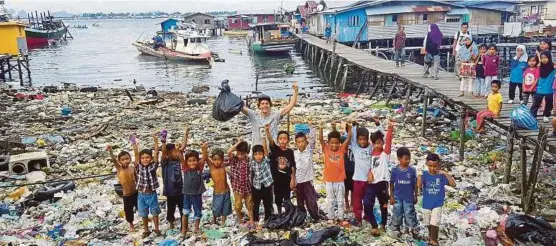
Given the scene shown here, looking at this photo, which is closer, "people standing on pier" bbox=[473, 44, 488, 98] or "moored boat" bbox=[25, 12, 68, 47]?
"people standing on pier" bbox=[473, 44, 488, 98]

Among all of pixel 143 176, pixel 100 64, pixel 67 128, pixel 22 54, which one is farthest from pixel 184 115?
pixel 100 64

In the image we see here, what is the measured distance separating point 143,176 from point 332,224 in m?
2.31

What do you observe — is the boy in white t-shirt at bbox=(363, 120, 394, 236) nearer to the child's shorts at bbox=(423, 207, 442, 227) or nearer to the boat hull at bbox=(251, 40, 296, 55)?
the child's shorts at bbox=(423, 207, 442, 227)

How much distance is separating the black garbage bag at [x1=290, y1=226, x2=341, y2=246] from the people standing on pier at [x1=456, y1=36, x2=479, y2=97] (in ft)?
18.9

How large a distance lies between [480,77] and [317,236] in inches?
236

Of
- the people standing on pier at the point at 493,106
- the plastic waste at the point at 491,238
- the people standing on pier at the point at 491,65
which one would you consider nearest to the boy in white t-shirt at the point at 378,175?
the plastic waste at the point at 491,238

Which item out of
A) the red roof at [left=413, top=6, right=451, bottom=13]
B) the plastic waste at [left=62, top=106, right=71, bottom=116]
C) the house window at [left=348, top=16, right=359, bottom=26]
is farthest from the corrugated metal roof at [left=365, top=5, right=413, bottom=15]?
the plastic waste at [left=62, top=106, right=71, bottom=116]

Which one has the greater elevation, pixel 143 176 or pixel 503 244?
pixel 143 176

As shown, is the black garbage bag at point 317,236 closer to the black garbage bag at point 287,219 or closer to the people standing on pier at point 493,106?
the black garbage bag at point 287,219

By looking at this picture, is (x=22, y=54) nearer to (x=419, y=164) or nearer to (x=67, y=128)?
(x=67, y=128)

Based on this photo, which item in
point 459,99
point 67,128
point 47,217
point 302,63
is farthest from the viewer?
point 302,63

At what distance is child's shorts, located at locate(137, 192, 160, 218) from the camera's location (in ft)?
18.4

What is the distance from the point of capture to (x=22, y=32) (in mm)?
25797

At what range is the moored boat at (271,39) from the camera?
37.0 meters
